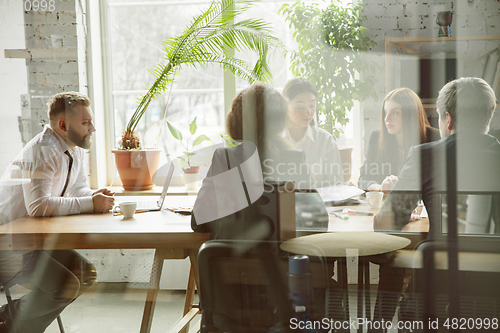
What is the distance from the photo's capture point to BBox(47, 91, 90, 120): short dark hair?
4.07 ft

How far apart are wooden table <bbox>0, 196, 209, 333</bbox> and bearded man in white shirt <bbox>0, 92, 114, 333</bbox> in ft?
0.10

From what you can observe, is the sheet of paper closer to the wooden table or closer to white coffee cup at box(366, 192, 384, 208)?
white coffee cup at box(366, 192, 384, 208)

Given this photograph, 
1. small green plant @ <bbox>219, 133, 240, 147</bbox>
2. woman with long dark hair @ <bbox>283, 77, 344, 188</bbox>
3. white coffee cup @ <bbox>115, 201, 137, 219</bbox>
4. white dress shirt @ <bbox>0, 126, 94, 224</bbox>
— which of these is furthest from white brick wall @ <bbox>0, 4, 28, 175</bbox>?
woman with long dark hair @ <bbox>283, 77, 344, 188</bbox>

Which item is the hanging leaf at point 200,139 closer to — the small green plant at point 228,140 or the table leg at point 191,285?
the small green plant at point 228,140

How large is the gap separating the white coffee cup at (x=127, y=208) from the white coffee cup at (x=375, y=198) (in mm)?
720

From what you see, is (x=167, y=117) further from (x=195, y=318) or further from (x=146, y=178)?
(x=195, y=318)

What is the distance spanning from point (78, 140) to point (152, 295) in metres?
0.58

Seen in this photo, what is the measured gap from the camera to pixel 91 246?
1.23 meters

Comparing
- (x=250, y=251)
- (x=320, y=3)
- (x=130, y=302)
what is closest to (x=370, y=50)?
(x=320, y=3)

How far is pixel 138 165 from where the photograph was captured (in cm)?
120

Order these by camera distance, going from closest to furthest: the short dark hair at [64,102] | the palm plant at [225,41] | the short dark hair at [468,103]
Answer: the short dark hair at [468,103] → the palm plant at [225,41] → the short dark hair at [64,102]

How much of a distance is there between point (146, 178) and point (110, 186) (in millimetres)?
138

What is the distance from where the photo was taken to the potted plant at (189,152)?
1.19 meters

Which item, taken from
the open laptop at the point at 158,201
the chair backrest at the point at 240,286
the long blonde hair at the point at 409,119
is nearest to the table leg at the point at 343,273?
the chair backrest at the point at 240,286
